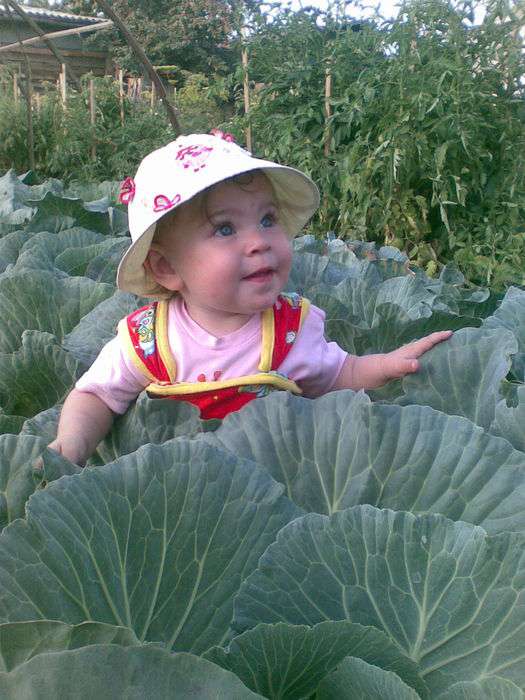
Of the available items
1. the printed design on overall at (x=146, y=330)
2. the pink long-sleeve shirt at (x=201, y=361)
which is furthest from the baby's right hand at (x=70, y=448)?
the printed design on overall at (x=146, y=330)

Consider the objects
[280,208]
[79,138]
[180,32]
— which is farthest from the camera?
[180,32]

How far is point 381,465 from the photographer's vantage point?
1201mm

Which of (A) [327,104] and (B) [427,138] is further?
(A) [327,104]

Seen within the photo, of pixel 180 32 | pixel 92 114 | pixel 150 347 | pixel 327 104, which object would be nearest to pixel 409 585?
pixel 150 347

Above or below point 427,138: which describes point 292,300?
above

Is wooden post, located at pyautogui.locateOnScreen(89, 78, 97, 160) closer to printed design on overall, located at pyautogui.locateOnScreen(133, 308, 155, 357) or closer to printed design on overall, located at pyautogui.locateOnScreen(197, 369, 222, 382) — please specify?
printed design on overall, located at pyautogui.locateOnScreen(133, 308, 155, 357)

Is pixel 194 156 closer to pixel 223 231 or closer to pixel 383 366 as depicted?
pixel 223 231

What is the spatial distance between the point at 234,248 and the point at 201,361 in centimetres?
28

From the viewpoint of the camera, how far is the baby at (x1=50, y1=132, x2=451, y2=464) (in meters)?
1.64

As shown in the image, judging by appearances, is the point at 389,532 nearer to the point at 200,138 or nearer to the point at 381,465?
the point at 381,465

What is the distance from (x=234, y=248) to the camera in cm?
164

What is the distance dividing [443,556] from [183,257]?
964 mm

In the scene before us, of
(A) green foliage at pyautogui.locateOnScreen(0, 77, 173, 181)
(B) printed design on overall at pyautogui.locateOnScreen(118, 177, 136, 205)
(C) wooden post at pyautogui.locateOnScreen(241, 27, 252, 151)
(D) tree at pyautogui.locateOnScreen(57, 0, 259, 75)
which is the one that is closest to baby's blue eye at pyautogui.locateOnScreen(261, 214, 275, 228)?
(B) printed design on overall at pyautogui.locateOnScreen(118, 177, 136, 205)

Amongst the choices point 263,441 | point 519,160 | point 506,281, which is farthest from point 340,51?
point 263,441
